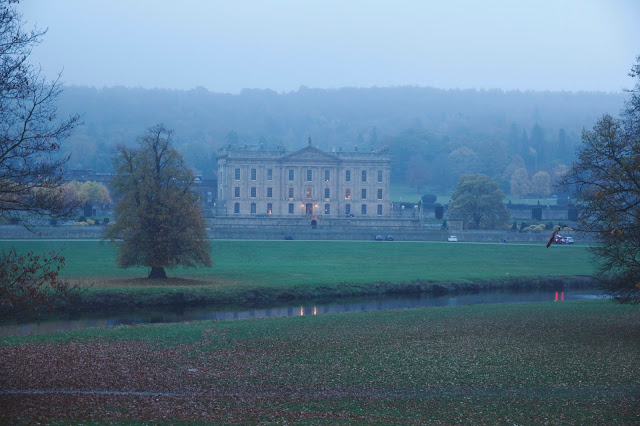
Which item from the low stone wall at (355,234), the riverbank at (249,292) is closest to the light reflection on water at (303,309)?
the riverbank at (249,292)

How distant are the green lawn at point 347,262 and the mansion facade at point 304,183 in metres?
37.5

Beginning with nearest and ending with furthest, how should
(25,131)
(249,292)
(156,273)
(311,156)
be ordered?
(25,131) < (249,292) < (156,273) < (311,156)

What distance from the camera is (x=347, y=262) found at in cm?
5062

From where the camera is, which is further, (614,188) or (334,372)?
(614,188)

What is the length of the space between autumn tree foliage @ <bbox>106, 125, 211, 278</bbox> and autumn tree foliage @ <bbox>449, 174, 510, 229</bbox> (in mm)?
52033

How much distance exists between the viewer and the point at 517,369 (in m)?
16.5

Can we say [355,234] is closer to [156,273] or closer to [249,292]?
[156,273]

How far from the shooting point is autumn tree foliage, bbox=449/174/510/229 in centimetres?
8325

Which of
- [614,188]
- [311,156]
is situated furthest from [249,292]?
[311,156]

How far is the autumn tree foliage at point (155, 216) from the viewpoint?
119 feet

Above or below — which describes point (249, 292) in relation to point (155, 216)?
below

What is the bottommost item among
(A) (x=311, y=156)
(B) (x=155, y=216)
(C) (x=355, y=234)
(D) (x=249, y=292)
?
(D) (x=249, y=292)

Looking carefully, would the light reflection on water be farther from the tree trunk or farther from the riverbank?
the tree trunk

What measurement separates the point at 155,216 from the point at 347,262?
18.2 m
